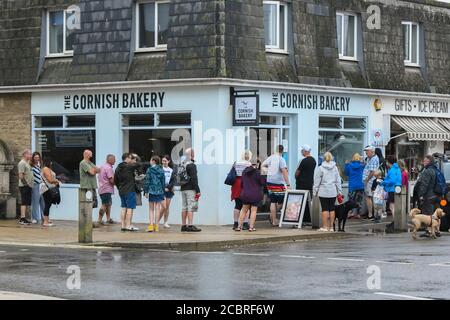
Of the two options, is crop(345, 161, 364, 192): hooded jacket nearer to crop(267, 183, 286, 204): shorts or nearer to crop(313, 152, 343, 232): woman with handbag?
crop(267, 183, 286, 204): shorts

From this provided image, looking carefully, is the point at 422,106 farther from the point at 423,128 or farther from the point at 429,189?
the point at 429,189

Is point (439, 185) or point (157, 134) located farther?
point (157, 134)

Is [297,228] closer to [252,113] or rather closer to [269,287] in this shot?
[252,113]

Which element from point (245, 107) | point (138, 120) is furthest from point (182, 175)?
point (138, 120)

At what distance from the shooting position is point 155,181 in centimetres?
2366

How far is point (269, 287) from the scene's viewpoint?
13703mm

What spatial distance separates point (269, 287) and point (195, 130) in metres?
13.0

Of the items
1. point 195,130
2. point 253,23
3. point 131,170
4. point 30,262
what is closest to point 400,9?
point 253,23

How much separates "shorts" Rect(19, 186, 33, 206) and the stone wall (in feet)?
10.2

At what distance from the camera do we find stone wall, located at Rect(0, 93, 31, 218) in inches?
1171

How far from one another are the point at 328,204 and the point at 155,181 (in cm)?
403

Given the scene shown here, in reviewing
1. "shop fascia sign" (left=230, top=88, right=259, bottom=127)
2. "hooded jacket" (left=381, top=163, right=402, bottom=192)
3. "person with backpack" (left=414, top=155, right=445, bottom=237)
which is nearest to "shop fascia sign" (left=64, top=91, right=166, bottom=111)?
"shop fascia sign" (left=230, top=88, right=259, bottom=127)

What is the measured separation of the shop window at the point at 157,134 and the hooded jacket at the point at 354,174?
467 cm
